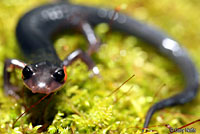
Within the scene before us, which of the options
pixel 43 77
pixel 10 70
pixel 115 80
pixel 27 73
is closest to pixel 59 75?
pixel 43 77

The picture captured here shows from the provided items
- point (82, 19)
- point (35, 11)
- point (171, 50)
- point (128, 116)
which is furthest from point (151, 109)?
point (35, 11)

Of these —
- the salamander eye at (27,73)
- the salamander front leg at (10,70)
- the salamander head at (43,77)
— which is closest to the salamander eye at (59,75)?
the salamander head at (43,77)

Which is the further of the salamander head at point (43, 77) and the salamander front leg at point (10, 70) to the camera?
the salamander front leg at point (10, 70)

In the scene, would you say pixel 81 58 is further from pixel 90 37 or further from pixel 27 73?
pixel 27 73

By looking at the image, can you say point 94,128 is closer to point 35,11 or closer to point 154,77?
point 154,77

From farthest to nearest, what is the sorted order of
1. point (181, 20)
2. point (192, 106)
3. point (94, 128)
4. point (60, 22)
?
point (181, 20), point (60, 22), point (192, 106), point (94, 128)

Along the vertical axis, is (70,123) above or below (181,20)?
below

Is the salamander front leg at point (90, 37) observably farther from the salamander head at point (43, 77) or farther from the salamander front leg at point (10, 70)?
the salamander head at point (43, 77)
